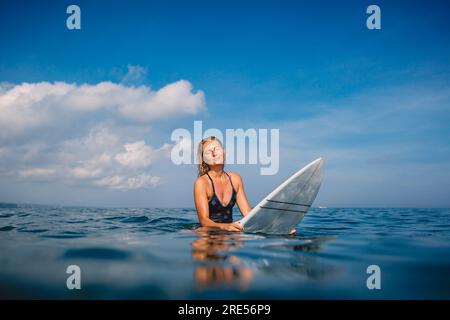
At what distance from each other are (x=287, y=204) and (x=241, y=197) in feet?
3.28

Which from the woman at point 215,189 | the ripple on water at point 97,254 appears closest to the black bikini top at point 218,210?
the woman at point 215,189

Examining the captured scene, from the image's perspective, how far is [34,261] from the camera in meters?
3.90

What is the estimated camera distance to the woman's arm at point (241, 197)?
6.67 m

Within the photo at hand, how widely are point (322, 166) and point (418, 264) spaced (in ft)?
9.53

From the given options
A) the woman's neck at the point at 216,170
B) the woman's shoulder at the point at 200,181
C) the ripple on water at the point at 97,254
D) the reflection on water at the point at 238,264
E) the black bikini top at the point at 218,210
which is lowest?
the ripple on water at the point at 97,254

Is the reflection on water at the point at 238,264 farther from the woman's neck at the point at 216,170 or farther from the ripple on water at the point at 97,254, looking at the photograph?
the woman's neck at the point at 216,170

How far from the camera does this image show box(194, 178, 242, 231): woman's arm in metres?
5.78

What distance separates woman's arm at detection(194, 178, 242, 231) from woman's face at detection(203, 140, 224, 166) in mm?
497

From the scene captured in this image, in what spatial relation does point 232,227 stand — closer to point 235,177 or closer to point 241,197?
point 241,197

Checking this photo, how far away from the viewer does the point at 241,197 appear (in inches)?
263

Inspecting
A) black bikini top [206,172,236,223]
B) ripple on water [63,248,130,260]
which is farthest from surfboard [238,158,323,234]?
ripple on water [63,248,130,260]

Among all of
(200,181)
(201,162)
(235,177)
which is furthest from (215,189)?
(201,162)

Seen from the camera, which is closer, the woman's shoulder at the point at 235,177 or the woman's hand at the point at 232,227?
the woman's hand at the point at 232,227
